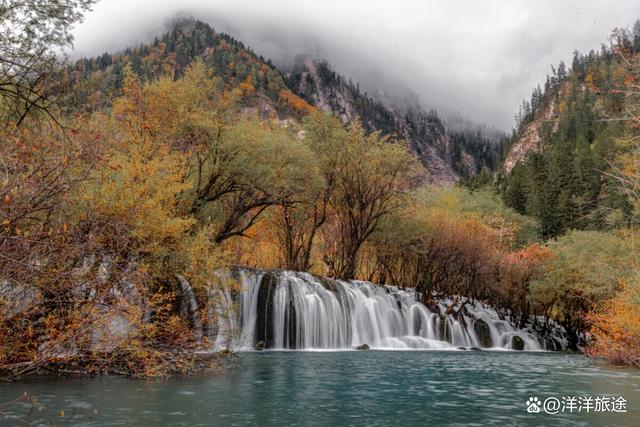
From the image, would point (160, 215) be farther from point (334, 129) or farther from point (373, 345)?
point (334, 129)

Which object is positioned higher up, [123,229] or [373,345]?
[123,229]

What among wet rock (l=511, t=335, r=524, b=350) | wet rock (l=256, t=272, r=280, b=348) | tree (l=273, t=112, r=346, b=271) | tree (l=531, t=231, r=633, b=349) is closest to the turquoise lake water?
wet rock (l=256, t=272, r=280, b=348)

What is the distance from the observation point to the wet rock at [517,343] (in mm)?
50562

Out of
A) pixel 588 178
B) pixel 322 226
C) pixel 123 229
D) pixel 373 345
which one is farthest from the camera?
pixel 588 178

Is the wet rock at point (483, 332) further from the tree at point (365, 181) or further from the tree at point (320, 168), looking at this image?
the tree at point (320, 168)

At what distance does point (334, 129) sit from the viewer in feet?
166

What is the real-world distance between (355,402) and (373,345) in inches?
1052

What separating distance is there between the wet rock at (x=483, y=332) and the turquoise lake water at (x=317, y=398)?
25.5 m

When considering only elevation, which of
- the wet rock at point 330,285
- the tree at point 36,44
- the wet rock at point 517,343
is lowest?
the wet rock at point 517,343

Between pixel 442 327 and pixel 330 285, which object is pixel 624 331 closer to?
pixel 330 285

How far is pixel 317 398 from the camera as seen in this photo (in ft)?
54.4

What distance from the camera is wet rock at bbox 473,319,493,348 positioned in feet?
164

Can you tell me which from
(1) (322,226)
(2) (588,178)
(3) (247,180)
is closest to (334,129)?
(1) (322,226)

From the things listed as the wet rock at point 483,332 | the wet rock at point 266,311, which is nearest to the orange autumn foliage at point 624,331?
the wet rock at point 266,311
